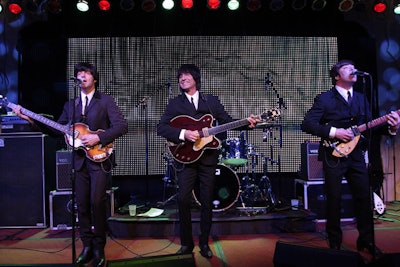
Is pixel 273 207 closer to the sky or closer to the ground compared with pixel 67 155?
closer to the ground

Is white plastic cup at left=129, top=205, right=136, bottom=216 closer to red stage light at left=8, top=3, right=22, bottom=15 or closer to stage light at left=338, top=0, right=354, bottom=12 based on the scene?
red stage light at left=8, top=3, right=22, bottom=15

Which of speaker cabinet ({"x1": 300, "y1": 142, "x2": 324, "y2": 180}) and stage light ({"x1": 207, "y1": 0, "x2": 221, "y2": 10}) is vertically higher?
stage light ({"x1": 207, "y1": 0, "x2": 221, "y2": 10})

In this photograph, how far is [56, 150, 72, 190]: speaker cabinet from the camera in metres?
6.19

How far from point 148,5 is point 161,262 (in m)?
5.29

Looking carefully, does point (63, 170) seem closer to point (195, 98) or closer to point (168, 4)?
point (195, 98)

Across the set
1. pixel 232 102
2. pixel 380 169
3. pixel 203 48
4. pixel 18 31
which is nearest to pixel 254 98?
pixel 232 102

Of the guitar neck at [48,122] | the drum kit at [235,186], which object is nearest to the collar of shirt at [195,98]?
the guitar neck at [48,122]

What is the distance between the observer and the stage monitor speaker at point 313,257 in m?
2.99

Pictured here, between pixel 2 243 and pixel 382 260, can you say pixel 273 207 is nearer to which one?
pixel 382 260

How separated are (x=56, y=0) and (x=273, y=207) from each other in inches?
198

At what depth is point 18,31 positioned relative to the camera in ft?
24.7

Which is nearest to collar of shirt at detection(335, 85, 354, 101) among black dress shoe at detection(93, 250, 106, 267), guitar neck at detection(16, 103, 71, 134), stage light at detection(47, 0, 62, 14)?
guitar neck at detection(16, 103, 71, 134)

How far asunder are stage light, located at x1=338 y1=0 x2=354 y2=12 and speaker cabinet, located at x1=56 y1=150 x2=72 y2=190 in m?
5.33

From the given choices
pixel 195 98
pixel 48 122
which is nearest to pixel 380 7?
pixel 195 98
